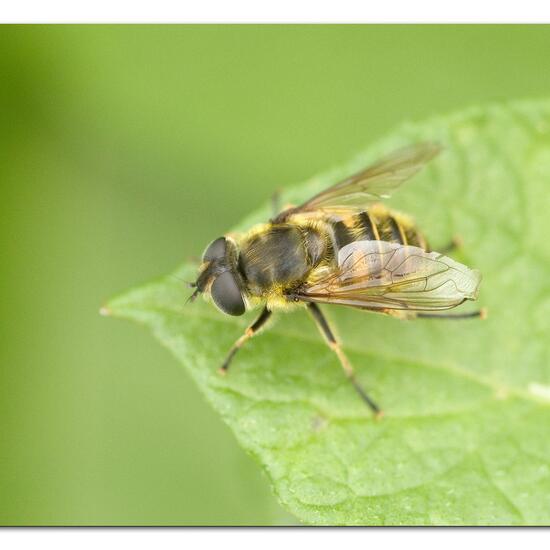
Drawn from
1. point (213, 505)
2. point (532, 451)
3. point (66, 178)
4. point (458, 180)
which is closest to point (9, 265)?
point (66, 178)

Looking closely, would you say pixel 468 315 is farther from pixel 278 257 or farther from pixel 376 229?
pixel 278 257

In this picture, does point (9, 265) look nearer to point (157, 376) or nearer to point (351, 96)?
point (157, 376)

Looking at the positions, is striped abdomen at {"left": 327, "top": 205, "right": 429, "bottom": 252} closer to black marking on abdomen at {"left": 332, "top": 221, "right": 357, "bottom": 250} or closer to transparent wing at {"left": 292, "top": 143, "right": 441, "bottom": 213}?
black marking on abdomen at {"left": 332, "top": 221, "right": 357, "bottom": 250}

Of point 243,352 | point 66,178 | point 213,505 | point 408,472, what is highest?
point 66,178

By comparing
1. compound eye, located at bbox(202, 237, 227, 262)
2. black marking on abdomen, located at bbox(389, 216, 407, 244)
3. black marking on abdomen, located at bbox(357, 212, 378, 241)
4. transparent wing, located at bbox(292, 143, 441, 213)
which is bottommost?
black marking on abdomen, located at bbox(389, 216, 407, 244)

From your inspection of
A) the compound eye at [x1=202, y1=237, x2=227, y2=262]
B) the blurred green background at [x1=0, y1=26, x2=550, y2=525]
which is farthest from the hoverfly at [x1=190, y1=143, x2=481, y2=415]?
the blurred green background at [x1=0, y1=26, x2=550, y2=525]

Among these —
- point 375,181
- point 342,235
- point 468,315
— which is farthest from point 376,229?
point 468,315
